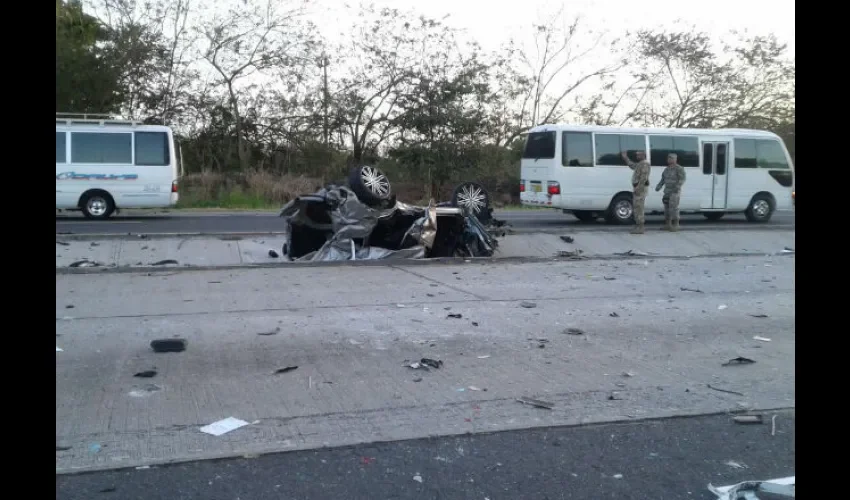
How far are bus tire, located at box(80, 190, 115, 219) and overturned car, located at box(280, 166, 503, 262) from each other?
10116 millimetres

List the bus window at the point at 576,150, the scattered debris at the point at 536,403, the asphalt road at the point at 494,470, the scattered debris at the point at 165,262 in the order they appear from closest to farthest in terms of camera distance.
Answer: the asphalt road at the point at 494,470
the scattered debris at the point at 536,403
the scattered debris at the point at 165,262
the bus window at the point at 576,150

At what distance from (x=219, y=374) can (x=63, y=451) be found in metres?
1.67

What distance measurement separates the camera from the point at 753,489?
3.98 m

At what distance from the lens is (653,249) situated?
14.6m

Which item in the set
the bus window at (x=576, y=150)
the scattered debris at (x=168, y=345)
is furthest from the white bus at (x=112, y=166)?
the scattered debris at (x=168, y=345)

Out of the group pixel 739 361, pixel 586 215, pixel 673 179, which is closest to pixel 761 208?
pixel 586 215

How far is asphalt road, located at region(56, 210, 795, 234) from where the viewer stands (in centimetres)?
1767

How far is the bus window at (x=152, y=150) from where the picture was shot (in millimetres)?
20859

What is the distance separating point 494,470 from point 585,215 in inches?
698

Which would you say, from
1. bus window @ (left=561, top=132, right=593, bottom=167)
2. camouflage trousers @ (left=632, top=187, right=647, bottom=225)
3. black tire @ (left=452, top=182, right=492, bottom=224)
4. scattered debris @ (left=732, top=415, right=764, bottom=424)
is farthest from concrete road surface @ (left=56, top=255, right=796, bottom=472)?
bus window @ (left=561, top=132, right=593, bottom=167)

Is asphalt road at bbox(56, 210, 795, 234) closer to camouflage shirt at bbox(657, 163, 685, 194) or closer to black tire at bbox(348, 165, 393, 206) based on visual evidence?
camouflage shirt at bbox(657, 163, 685, 194)

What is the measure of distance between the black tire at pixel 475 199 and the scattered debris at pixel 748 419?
8419 mm

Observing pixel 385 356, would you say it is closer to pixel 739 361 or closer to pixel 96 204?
pixel 739 361

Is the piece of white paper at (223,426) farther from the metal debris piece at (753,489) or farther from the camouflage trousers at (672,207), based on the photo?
the camouflage trousers at (672,207)
